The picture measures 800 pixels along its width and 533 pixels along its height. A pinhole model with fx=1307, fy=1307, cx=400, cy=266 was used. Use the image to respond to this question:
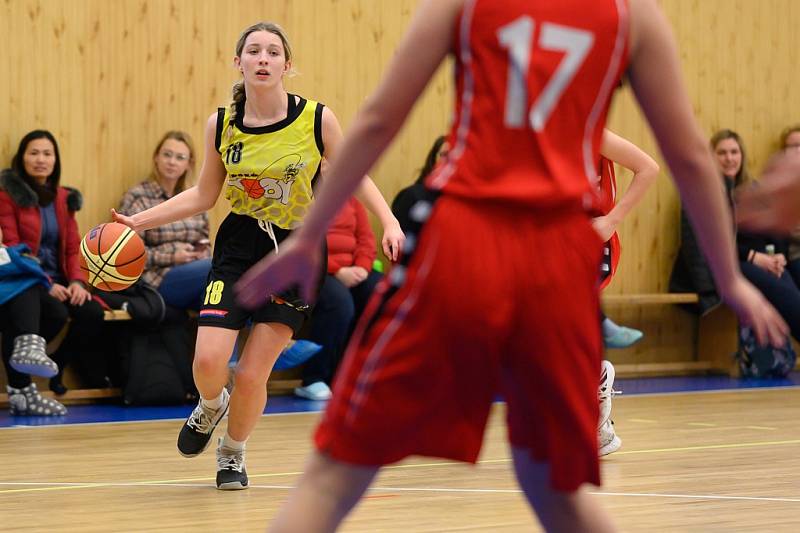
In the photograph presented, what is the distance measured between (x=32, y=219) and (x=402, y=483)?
3.84 meters

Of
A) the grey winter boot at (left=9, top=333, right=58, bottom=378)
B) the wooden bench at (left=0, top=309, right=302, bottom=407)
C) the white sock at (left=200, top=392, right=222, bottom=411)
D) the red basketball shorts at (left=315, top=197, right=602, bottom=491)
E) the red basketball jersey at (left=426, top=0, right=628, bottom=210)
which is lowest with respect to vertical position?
the wooden bench at (left=0, top=309, right=302, bottom=407)

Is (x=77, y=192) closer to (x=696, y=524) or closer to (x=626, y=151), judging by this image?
(x=626, y=151)

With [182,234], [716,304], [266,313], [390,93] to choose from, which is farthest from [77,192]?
[390,93]

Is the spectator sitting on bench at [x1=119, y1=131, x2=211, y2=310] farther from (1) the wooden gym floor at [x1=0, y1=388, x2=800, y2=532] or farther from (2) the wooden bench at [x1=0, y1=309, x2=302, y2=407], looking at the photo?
(1) the wooden gym floor at [x1=0, y1=388, x2=800, y2=532]

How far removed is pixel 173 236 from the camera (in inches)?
340

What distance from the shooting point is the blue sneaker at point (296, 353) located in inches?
330

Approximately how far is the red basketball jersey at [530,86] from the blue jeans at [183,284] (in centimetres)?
643

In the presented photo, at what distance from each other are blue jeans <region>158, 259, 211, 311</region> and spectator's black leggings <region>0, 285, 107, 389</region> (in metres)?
0.48

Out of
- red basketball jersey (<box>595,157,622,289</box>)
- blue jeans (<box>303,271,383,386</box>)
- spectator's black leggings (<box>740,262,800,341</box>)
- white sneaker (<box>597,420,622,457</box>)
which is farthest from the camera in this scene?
spectator's black leggings (<box>740,262,800,341</box>)

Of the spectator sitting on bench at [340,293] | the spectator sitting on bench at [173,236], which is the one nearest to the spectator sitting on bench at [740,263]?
the spectator sitting on bench at [340,293]

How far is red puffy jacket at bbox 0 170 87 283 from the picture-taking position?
8.09 m

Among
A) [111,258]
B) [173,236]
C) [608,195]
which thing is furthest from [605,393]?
[173,236]

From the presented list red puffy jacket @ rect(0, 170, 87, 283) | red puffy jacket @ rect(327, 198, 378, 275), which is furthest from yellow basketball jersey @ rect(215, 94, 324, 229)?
red puffy jacket @ rect(327, 198, 378, 275)

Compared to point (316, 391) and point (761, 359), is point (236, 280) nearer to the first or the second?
point (316, 391)
